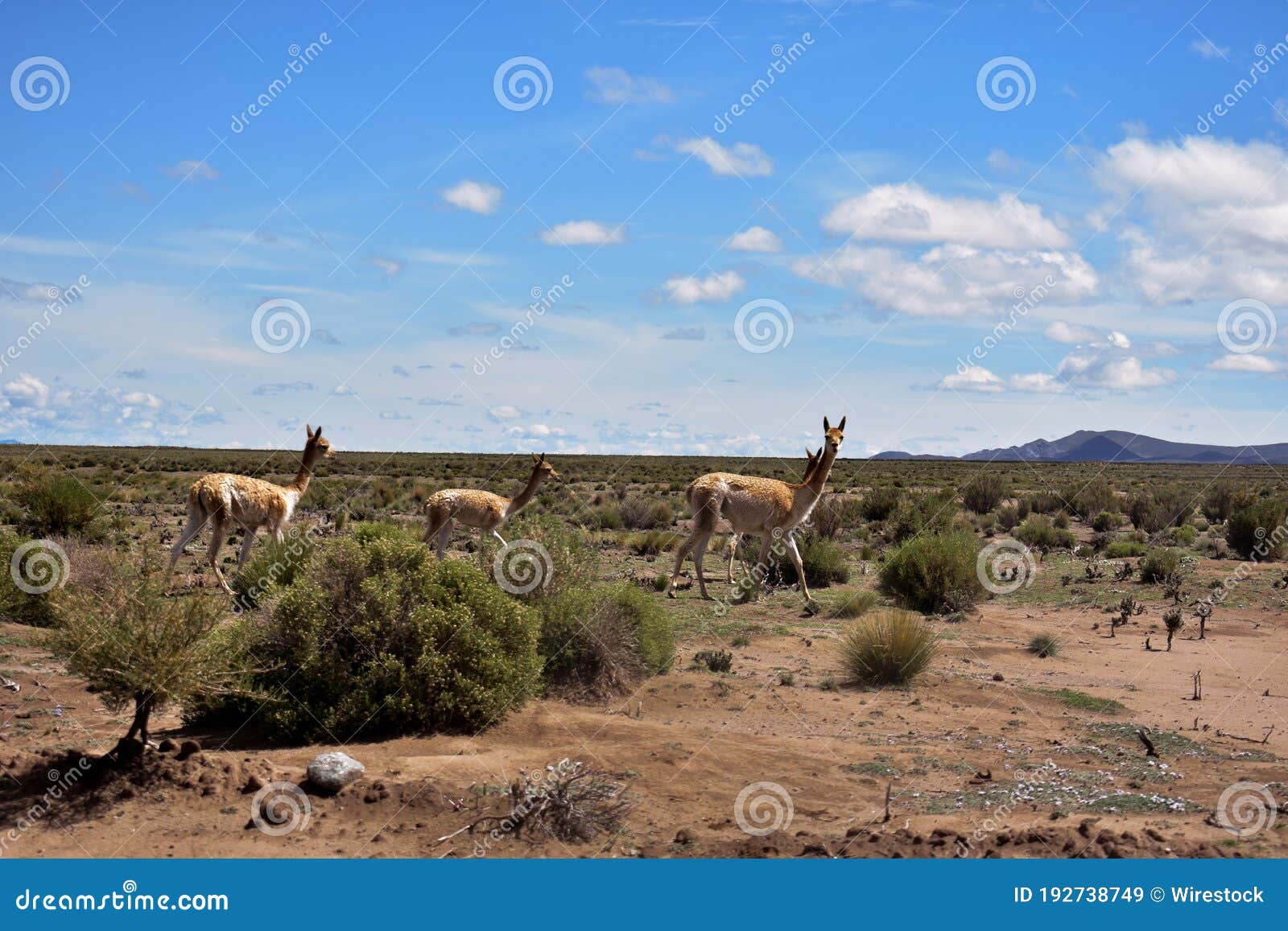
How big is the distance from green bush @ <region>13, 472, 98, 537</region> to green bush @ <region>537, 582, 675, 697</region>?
13204mm

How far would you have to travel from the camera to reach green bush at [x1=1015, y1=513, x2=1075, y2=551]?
91.4 ft

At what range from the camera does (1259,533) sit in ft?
85.9

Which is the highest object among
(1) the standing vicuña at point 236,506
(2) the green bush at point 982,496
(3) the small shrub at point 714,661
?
(2) the green bush at point 982,496

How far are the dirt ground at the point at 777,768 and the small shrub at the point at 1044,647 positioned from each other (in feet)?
0.68

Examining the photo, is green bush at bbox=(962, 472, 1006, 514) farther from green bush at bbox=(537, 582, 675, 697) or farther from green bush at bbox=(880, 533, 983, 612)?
green bush at bbox=(537, 582, 675, 697)

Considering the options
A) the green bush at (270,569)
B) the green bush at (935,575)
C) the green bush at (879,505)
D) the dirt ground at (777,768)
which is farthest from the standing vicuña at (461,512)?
the green bush at (879,505)

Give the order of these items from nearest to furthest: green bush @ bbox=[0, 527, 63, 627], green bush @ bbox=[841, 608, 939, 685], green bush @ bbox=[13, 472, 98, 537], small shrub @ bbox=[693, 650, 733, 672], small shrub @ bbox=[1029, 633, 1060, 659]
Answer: green bush @ bbox=[841, 608, 939, 685] → small shrub @ bbox=[693, 650, 733, 672] → green bush @ bbox=[0, 527, 63, 627] → small shrub @ bbox=[1029, 633, 1060, 659] → green bush @ bbox=[13, 472, 98, 537]

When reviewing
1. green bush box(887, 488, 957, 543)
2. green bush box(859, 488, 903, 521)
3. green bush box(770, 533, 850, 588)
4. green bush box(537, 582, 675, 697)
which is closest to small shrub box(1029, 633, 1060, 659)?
green bush box(770, 533, 850, 588)

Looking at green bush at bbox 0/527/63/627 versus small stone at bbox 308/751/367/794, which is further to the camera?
green bush at bbox 0/527/63/627

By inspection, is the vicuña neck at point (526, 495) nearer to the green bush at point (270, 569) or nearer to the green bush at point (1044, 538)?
the green bush at point (270, 569)

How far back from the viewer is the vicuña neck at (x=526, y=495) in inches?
753

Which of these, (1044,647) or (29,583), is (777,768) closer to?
(1044,647)

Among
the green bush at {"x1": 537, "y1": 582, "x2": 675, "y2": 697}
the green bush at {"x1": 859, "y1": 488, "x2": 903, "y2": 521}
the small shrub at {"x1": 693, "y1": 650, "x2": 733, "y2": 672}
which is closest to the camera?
the green bush at {"x1": 537, "y1": 582, "x2": 675, "y2": 697}

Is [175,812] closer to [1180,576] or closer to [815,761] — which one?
[815,761]
